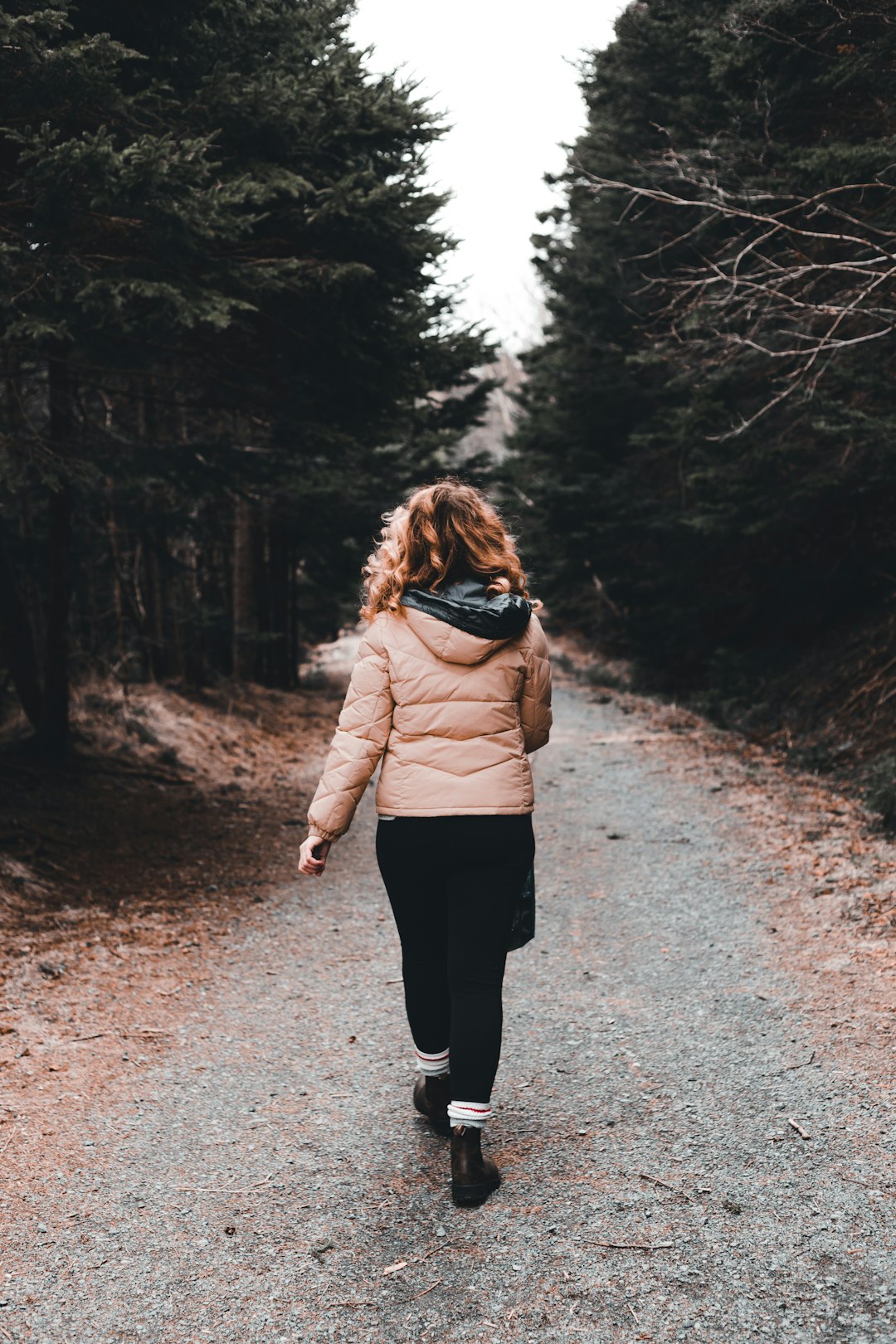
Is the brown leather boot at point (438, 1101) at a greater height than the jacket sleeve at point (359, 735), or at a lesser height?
lesser

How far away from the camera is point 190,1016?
4.67m

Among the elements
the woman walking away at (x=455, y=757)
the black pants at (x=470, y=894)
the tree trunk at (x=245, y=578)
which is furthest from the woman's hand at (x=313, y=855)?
the tree trunk at (x=245, y=578)

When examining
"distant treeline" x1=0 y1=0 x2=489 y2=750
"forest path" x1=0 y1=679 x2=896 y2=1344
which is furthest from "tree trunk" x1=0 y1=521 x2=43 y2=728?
"forest path" x1=0 y1=679 x2=896 y2=1344

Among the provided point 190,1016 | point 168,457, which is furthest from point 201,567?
point 190,1016

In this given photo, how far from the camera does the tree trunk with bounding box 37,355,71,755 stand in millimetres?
8086

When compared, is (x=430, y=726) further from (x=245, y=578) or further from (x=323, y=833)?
(x=245, y=578)

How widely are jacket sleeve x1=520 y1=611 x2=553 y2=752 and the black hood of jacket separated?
10 centimetres

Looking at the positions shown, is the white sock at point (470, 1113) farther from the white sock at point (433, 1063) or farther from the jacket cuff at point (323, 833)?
the jacket cuff at point (323, 833)

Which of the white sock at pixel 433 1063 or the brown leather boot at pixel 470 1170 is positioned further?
the white sock at pixel 433 1063

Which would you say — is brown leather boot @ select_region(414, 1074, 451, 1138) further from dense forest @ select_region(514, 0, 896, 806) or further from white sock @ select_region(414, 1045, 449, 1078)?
dense forest @ select_region(514, 0, 896, 806)

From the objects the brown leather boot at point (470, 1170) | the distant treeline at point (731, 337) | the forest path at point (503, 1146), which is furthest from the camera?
the distant treeline at point (731, 337)

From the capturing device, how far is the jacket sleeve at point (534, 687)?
3203mm

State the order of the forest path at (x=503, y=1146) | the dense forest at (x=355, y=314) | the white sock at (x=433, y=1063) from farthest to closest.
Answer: the dense forest at (x=355, y=314) < the white sock at (x=433, y=1063) < the forest path at (x=503, y=1146)

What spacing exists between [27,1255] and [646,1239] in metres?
1.78
